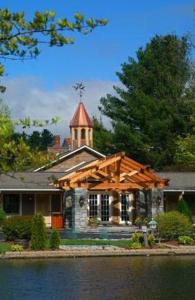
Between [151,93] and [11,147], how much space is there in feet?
180

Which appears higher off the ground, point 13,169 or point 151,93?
point 151,93

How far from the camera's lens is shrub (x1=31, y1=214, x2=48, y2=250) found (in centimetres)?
2372

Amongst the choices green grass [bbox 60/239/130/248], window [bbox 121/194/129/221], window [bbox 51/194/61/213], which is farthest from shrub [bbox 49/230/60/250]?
window [bbox 51/194/61/213]

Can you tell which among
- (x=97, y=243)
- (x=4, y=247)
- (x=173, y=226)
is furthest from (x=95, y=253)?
(x=173, y=226)

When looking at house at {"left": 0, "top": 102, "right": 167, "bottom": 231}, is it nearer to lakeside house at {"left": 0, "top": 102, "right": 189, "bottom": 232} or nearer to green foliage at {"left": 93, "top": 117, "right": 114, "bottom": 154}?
lakeside house at {"left": 0, "top": 102, "right": 189, "bottom": 232}

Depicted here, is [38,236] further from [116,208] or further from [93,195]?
[116,208]

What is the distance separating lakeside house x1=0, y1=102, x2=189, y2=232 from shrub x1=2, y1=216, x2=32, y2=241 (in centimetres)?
802

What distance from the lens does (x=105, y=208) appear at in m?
38.9

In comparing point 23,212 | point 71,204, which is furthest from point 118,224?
point 23,212

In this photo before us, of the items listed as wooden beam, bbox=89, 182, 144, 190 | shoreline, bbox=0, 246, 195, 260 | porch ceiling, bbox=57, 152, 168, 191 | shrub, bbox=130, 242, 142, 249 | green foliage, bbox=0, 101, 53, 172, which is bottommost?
shoreline, bbox=0, 246, 195, 260

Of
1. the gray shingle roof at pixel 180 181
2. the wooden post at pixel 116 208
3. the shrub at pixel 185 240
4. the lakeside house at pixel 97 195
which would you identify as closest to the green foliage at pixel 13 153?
the shrub at pixel 185 240

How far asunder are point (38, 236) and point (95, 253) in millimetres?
2412

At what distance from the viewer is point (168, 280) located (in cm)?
1592

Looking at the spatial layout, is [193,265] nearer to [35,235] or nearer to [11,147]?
[35,235]
